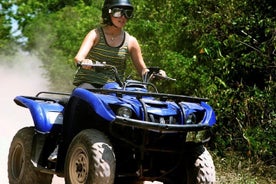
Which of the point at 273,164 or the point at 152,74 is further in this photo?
the point at 273,164

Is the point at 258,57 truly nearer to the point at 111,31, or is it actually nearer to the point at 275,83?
the point at 275,83

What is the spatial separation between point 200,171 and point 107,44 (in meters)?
1.60

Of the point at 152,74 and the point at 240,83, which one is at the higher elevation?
the point at 152,74

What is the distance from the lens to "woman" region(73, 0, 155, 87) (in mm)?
6230

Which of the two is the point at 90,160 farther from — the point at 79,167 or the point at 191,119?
the point at 191,119

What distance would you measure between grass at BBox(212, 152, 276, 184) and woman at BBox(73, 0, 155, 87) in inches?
109

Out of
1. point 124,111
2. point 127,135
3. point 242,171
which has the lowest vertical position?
point 242,171

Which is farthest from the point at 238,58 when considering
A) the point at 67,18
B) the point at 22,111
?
the point at 67,18

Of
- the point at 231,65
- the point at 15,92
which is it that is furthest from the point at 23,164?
the point at 15,92

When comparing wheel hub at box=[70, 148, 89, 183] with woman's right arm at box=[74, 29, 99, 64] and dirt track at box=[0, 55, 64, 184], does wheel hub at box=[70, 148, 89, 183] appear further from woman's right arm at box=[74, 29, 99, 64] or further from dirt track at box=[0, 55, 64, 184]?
dirt track at box=[0, 55, 64, 184]

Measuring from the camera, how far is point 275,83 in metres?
9.74

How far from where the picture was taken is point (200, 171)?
559 centimetres

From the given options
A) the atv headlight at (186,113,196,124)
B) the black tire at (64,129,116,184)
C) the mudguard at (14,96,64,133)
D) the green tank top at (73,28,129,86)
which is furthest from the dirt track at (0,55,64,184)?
the atv headlight at (186,113,196,124)

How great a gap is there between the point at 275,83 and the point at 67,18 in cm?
2264
